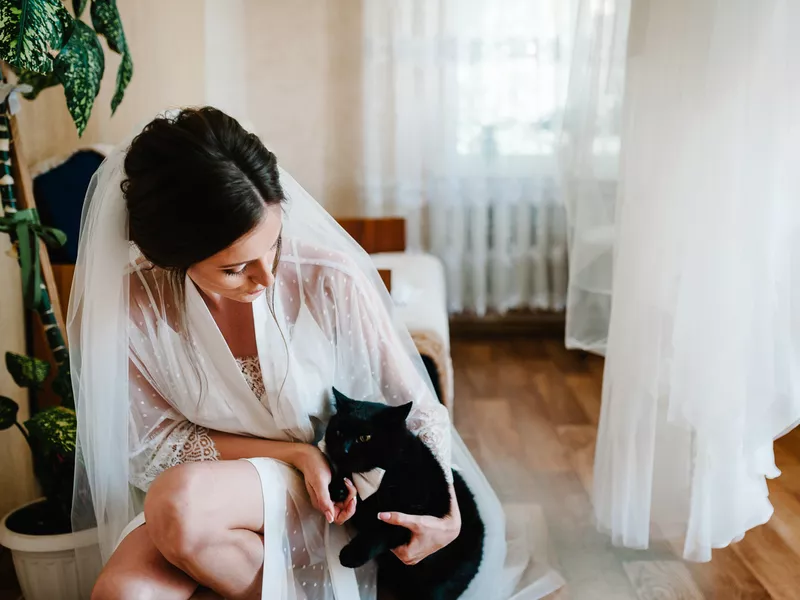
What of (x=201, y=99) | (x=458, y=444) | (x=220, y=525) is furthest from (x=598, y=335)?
(x=201, y=99)

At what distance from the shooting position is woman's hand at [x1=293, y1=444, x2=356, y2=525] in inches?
44.7

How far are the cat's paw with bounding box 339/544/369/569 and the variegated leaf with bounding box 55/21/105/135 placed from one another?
838 millimetres

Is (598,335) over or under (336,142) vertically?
under

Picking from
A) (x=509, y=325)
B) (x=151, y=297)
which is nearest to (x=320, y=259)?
(x=151, y=297)

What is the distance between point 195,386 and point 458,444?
1.70 feet

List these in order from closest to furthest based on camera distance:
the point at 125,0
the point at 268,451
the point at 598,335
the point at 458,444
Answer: the point at 268,451, the point at 458,444, the point at 598,335, the point at 125,0

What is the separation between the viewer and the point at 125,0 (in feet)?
7.63

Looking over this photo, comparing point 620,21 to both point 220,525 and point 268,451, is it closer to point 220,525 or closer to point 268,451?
point 268,451

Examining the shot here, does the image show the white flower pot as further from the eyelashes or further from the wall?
the wall

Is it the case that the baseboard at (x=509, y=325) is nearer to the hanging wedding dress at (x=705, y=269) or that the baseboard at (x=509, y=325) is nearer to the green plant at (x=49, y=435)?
the hanging wedding dress at (x=705, y=269)

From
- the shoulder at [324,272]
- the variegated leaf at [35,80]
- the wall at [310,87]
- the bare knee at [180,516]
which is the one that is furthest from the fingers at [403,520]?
the wall at [310,87]

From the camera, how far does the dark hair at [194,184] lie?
1023mm

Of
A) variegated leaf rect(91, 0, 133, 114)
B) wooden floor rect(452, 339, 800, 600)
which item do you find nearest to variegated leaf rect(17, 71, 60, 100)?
variegated leaf rect(91, 0, 133, 114)

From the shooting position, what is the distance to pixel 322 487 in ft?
3.74
